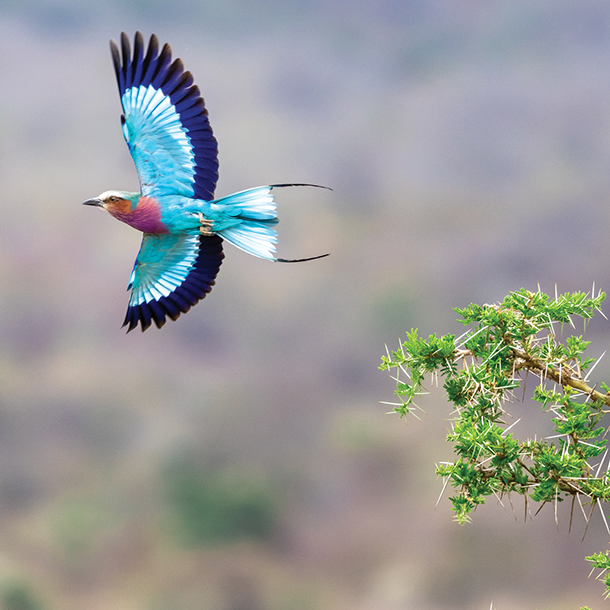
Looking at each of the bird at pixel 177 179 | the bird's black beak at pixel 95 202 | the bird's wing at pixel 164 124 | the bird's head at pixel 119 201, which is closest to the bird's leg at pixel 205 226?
the bird at pixel 177 179

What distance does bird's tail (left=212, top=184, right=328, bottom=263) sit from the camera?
9.09 feet

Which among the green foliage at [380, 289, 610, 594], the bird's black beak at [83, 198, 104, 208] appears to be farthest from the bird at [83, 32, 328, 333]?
the green foliage at [380, 289, 610, 594]

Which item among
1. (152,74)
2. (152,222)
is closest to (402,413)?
(152,222)

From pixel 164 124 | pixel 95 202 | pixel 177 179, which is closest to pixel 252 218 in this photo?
pixel 177 179

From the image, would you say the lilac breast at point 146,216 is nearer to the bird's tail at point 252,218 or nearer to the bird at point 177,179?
the bird at point 177,179

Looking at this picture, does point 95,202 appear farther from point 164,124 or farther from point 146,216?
point 164,124

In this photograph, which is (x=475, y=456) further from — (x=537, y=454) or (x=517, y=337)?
(x=517, y=337)

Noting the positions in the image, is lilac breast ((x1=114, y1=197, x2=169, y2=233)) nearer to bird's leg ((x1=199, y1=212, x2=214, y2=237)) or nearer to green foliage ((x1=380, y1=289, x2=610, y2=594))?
bird's leg ((x1=199, y1=212, x2=214, y2=237))

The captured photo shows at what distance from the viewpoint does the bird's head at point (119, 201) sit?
112 inches

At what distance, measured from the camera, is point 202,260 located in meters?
2.96

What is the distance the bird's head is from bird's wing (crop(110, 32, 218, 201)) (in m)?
0.08

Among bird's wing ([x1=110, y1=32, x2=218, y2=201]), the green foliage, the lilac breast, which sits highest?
bird's wing ([x1=110, y1=32, x2=218, y2=201])

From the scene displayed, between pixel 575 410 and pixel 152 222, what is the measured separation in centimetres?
220

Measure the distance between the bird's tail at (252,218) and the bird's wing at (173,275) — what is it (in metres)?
0.16
